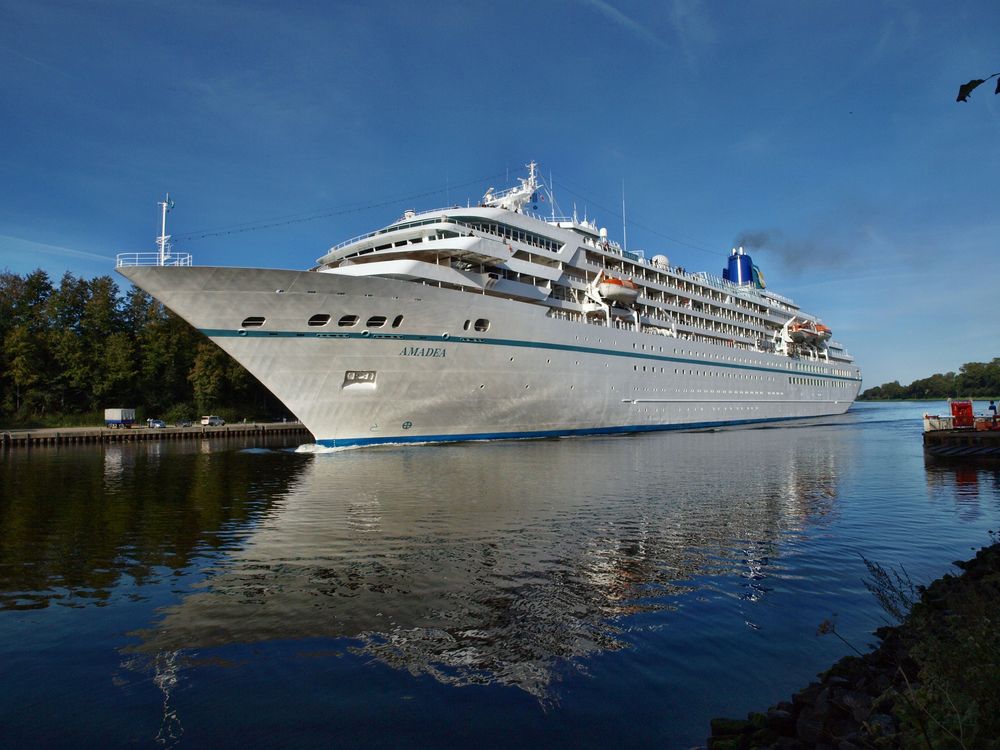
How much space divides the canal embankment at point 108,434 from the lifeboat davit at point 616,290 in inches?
1408

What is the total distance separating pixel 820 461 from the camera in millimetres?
22953

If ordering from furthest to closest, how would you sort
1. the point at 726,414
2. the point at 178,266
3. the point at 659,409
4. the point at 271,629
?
the point at 726,414
the point at 659,409
the point at 178,266
the point at 271,629

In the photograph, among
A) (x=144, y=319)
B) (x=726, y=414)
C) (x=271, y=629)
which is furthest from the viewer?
(x=144, y=319)

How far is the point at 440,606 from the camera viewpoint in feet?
22.9

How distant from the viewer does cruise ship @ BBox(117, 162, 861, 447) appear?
23156 mm

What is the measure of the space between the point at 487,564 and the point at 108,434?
48278 millimetres

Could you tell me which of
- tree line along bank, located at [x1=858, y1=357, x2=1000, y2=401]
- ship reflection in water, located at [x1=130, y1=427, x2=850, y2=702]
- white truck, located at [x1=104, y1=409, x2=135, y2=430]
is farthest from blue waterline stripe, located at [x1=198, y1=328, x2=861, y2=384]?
tree line along bank, located at [x1=858, y1=357, x2=1000, y2=401]

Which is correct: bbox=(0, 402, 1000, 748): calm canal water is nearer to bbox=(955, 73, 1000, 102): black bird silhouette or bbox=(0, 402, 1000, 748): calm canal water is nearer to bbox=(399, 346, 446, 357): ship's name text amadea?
bbox=(955, 73, 1000, 102): black bird silhouette

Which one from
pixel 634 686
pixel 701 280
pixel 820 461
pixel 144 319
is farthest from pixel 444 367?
pixel 144 319

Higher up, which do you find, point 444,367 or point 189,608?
point 444,367

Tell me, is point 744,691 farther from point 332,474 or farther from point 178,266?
point 178,266

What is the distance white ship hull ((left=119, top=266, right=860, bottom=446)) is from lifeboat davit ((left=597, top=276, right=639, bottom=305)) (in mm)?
1994

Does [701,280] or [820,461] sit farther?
[701,280]

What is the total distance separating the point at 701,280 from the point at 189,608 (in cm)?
4795
